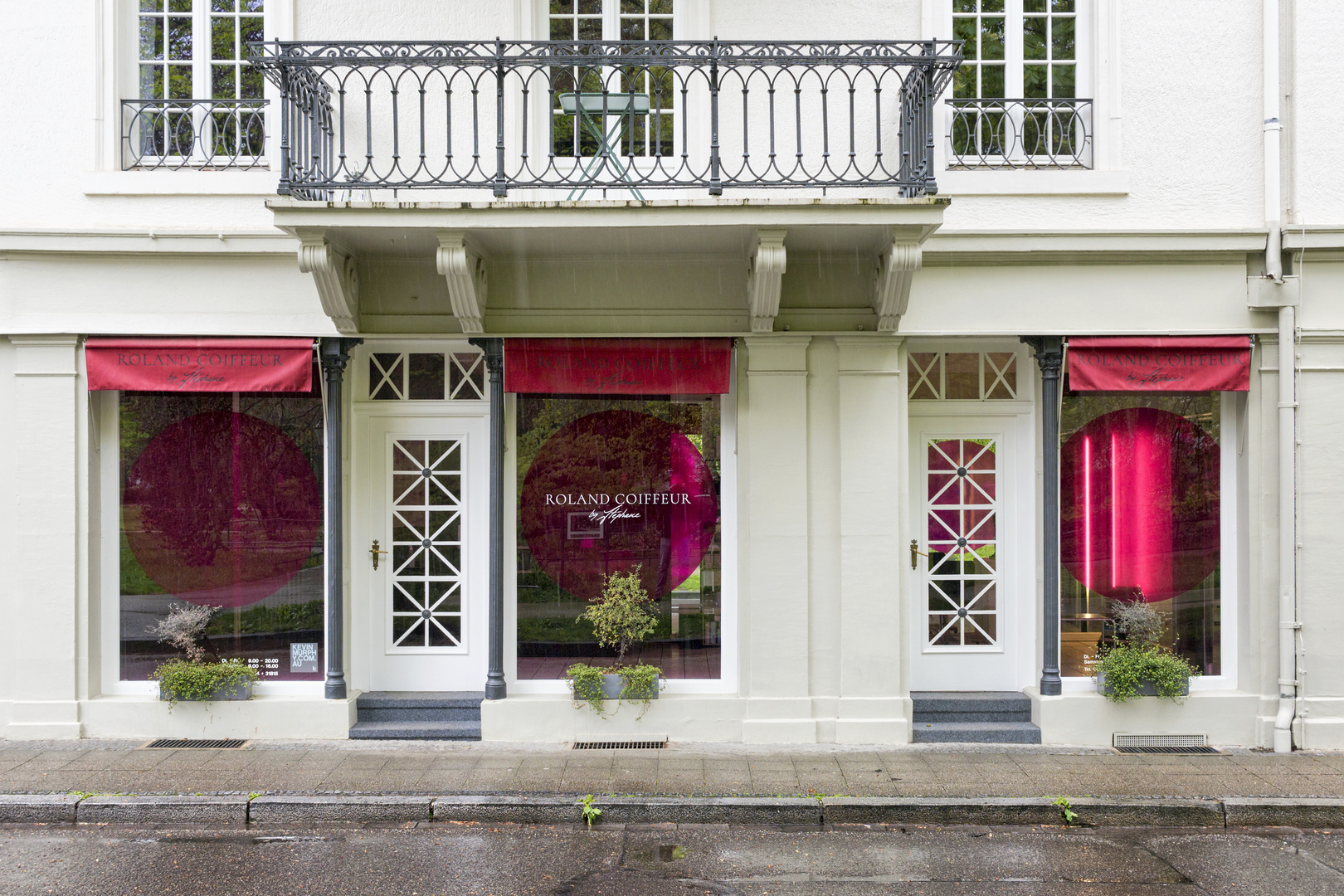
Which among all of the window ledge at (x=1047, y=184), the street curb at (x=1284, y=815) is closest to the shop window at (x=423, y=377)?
the window ledge at (x=1047, y=184)

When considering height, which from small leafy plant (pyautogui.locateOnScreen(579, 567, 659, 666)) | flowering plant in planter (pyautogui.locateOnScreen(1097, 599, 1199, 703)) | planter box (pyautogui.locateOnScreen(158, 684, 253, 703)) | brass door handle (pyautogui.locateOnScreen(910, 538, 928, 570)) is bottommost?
planter box (pyautogui.locateOnScreen(158, 684, 253, 703))

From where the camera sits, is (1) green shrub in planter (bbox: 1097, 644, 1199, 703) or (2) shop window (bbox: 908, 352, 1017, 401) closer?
(1) green shrub in planter (bbox: 1097, 644, 1199, 703)

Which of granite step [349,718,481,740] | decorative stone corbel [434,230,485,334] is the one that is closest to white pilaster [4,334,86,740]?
granite step [349,718,481,740]

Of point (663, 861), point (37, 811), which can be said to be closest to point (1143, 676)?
point (663, 861)

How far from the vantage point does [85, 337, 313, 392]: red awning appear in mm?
7527

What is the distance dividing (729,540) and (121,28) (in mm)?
6375

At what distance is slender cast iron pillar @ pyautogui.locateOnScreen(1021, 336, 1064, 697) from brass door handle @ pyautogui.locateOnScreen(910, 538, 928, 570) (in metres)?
0.98

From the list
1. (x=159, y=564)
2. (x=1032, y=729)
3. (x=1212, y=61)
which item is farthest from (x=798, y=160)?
(x=159, y=564)

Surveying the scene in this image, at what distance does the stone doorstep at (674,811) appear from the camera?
6172mm

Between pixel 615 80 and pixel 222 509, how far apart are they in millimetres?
4751

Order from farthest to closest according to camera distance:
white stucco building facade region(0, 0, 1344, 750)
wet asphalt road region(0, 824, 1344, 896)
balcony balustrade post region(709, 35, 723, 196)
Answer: white stucco building facade region(0, 0, 1344, 750), balcony balustrade post region(709, 35, 723, 196), wet asphalt road region(0, 824, 1344, 896)

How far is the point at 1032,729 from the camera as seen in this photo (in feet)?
24.9

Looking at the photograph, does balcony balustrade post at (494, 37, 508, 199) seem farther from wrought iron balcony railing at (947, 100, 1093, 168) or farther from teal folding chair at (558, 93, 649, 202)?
wrought iron balcony railing at (947, 100, 1093, 168)

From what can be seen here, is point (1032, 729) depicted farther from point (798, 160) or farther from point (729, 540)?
point (798, 160)
